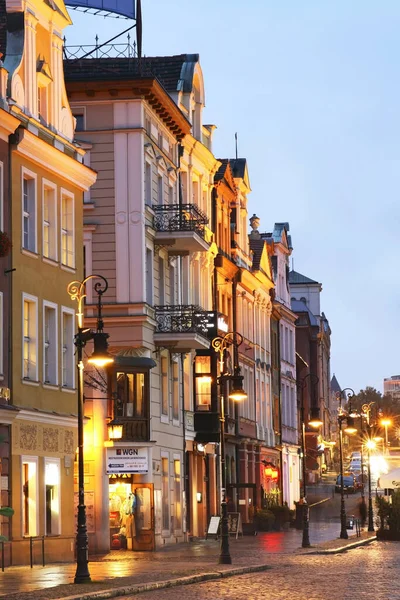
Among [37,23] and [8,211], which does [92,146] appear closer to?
[37,23]

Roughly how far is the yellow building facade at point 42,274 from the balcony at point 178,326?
8791mm

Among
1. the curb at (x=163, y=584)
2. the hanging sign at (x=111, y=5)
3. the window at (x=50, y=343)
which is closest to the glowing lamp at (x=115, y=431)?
the window at (x=50, y=343)

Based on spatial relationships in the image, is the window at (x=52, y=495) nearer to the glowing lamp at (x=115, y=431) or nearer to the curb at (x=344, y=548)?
the glowing lamp at (x=115, y=431)

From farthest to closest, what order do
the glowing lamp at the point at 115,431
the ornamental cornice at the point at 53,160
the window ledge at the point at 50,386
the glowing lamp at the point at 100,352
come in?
the glowing lamp at the point at 115,431 < the window ledge at the point at 50,386 < the ornamental cornice at the point at 53,160 < the glowing lamp at the point at 100,352

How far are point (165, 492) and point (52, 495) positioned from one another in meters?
13.8

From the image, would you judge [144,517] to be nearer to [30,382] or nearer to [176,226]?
[176,226]

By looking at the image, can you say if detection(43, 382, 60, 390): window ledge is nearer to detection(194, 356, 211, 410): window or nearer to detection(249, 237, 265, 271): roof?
detection(194, 356, 211, 410): window

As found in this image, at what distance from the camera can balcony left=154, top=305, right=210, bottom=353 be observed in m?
52.9

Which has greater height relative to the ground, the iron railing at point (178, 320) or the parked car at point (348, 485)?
the iron railing at point (178, 320)

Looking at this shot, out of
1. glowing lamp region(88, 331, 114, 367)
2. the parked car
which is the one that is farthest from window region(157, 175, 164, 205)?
the parked car

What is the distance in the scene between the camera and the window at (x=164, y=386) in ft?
180

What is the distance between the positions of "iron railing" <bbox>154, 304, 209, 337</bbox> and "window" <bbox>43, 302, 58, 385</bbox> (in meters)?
11.2

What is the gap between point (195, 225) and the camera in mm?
55000

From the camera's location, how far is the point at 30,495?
3903 centimetres
